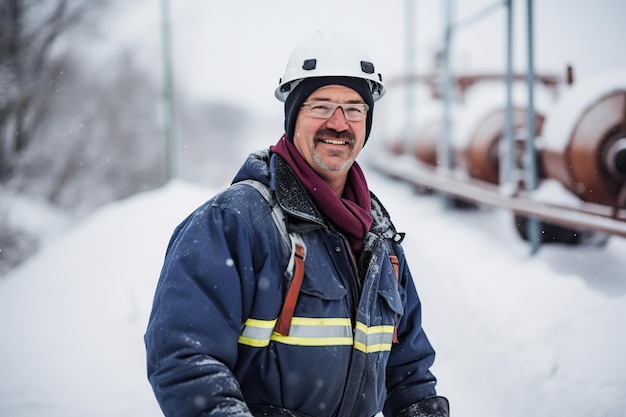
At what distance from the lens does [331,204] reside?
216cm

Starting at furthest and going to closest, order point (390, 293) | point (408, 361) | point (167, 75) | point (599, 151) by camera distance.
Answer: point (167, 75), point (599, 151), point (408, 361), point (390, 293)

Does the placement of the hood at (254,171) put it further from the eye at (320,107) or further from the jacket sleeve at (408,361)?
the jacket sleeve at (408,361)

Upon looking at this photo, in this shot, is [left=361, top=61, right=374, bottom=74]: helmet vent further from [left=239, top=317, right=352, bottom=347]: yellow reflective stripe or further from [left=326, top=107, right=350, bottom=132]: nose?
[left=239, top=317, right=352, bottom=347]: yellow reflective stripe

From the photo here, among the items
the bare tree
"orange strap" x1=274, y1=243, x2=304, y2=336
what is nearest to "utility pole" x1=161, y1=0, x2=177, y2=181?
"orange strap" x1=274, y1=243, x2=304, y2=336

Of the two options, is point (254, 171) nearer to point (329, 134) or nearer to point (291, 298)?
point (329, 134)

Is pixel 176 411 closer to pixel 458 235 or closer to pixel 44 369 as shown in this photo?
pixel 44 369

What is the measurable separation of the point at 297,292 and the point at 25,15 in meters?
27.9

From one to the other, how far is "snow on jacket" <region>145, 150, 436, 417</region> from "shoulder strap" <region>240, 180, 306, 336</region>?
0.02 meters

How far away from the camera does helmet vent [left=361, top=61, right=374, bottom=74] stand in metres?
2.40

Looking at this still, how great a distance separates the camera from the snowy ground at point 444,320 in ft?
14.6

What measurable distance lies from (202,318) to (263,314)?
0.76 ft

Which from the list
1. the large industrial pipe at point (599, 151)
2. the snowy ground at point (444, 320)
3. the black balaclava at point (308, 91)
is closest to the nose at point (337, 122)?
the black balaclava at point (308, 91)

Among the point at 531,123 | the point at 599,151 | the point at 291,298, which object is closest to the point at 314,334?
the point at 291,298

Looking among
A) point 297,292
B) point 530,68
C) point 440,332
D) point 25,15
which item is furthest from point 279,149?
point 25,15
